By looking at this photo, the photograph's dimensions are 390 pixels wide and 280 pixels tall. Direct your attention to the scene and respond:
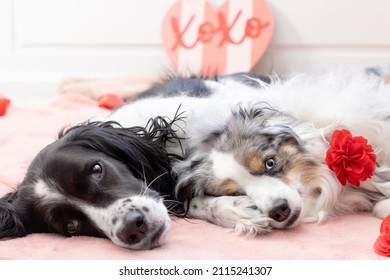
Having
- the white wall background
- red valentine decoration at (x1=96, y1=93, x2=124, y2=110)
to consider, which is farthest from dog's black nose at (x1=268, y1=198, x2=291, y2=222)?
the white wall background

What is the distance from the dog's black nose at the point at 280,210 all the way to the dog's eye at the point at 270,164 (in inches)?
5.9

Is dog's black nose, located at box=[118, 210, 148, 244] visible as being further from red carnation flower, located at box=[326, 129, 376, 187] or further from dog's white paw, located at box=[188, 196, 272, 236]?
red carnation flower, located at box=[326, 129, 376, 187]

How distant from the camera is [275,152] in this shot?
6.86 ft

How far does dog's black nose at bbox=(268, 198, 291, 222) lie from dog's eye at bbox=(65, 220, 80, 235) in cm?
62

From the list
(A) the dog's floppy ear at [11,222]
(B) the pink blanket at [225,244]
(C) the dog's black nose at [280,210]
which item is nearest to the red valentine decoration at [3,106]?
(A) the dog's floppy ear at [11,222]

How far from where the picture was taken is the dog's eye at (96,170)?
195cm

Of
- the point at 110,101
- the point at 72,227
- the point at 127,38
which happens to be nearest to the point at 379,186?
the point at 72,227

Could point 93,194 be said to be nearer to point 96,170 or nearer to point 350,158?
point 96,170

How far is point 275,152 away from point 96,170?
0.61 meters

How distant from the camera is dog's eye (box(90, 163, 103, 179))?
1949mm

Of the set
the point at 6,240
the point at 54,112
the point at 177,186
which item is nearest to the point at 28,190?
the point at 6,240

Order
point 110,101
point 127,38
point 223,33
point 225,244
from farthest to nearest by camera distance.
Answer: point 127,38 → point 223,33 → point 110,101 → point 225,244

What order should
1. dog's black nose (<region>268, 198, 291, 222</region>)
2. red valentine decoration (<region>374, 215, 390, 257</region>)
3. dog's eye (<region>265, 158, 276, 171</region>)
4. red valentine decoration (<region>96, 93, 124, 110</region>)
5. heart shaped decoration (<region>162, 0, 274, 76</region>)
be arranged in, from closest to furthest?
red valentine decoration (<region>374, 215, 390, 257</region>)
dog's black nose (<region>268, 198, 291, 222</region>)
dog's eye (<region>265, 158, 276, 171</region>)
red valentine decoration (<region>96, 93, 124, 110</region>)
heart shaped decoration (<region>162, 0, 274, 76</region>)

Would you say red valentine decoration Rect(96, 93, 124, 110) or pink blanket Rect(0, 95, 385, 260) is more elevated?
pink blanket Rect(0, 95, 385, 260)
